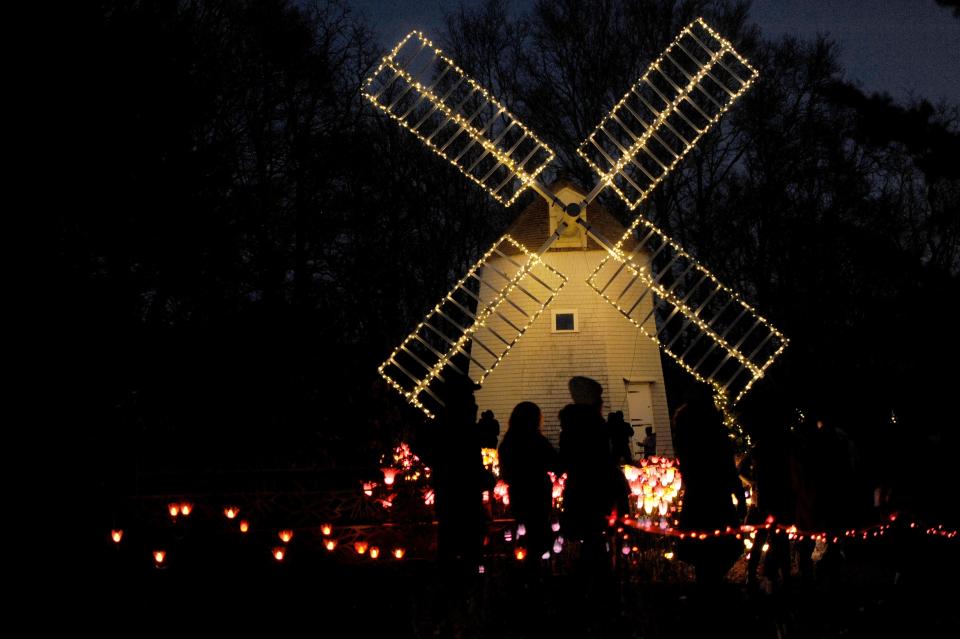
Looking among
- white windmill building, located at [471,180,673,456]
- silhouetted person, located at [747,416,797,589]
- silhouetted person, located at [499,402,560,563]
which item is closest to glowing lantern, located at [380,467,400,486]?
silhouetted person, located at [499,402,560,563]

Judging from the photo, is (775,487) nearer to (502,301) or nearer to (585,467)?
(585,467)

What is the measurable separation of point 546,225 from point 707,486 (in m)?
11.9

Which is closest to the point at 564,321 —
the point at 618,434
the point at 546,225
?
the point at 546,225

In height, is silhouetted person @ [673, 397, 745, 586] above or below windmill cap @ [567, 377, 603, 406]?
below

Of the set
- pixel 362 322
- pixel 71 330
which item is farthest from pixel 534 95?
pixel 71 330

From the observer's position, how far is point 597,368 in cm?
1952

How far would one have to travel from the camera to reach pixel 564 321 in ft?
64.8

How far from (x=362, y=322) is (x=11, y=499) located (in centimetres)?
2208

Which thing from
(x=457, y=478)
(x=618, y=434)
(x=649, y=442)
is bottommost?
(x=457, y=478)

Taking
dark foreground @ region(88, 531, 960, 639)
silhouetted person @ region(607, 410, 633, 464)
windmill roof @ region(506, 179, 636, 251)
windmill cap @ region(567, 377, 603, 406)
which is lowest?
dark foreground @ region(88, 531, 960, 639)

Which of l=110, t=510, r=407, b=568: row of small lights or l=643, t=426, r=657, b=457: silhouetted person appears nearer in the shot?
l=110, t=510, r=407, b=568: row of small lights

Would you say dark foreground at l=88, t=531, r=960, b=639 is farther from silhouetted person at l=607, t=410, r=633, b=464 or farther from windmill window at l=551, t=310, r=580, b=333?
windmill window at l=551, t=310, r=580, b=333

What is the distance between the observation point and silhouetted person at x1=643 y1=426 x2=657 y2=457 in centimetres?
1977

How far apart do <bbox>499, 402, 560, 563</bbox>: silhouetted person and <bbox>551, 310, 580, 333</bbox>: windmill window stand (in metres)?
11.2
